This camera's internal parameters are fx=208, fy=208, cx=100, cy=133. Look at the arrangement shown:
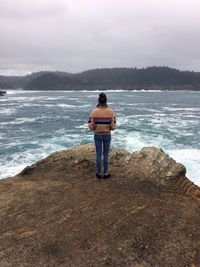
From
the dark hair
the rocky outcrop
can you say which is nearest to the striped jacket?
the dark hair

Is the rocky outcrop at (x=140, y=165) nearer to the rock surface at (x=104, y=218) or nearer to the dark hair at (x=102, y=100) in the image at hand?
the rock surface at (x=104, y=218)

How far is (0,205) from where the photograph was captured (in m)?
4.21

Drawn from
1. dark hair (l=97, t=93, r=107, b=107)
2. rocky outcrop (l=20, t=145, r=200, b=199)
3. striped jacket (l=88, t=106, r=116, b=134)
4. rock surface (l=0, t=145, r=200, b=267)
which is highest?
dark hair (l=97, t=93, r=107, b=107)

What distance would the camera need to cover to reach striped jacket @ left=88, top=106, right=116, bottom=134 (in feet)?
16.2

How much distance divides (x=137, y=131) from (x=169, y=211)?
16334mm

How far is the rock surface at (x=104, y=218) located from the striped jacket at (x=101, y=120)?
4.33 feet

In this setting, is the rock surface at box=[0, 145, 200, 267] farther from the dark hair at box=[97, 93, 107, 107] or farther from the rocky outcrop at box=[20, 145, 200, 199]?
the dark hair at box=[97, 93, 107, 107]

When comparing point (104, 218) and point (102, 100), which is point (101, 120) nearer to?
point (102, 100)

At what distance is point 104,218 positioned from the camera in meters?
3.67

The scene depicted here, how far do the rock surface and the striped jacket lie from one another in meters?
1.32

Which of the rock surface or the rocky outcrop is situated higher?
the rocky outcrop

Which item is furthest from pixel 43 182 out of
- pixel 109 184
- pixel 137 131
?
pixel 137 131

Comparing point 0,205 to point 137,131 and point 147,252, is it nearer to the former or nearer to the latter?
point 147,252

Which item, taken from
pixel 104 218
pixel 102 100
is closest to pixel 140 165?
pixel 102 100
